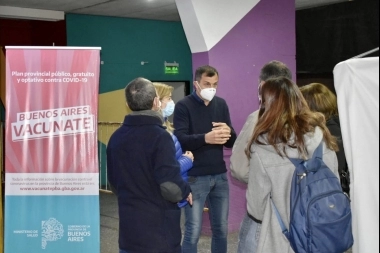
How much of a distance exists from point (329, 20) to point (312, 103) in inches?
232

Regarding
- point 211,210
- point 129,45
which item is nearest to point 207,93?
point 211,210

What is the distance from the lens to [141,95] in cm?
254

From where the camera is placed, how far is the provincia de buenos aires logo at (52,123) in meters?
3.48

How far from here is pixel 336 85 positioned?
199cm

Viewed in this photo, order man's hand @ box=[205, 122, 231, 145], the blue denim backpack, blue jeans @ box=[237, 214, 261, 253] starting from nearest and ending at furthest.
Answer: the blue denim backpack < blue jeans @ box=[237, 214, 261, 253] < man's hand @ box=[205, 122, 231, 145]

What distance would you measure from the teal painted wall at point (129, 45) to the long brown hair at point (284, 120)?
256 inches

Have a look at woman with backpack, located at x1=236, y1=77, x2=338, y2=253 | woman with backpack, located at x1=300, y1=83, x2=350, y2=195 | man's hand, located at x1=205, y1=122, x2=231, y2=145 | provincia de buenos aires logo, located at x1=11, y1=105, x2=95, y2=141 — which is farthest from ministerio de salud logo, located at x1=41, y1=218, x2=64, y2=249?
woman with backpack, located at x1=300, y1=83, x2=350, y2=195

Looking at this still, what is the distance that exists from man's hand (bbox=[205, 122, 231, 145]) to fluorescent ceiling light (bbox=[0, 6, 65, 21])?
552cm

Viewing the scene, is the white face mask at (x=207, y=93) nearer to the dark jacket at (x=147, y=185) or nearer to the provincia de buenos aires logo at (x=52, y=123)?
the provincia de buenos aires logo at (x=52, y=123)

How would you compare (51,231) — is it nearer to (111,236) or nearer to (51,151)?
(51,151)

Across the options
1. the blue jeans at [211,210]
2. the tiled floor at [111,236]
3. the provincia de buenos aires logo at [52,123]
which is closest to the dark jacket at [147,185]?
the blue jeans at [211,210]

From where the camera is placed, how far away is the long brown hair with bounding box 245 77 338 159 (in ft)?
7.10

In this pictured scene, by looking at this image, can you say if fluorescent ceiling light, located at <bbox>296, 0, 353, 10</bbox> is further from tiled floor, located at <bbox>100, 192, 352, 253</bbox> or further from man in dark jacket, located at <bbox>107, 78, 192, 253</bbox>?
man in dark jacket, located at <bbox>107, 78, 192, 253</bbox>

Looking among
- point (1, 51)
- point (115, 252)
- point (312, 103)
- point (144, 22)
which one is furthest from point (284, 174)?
point (144, 22)
